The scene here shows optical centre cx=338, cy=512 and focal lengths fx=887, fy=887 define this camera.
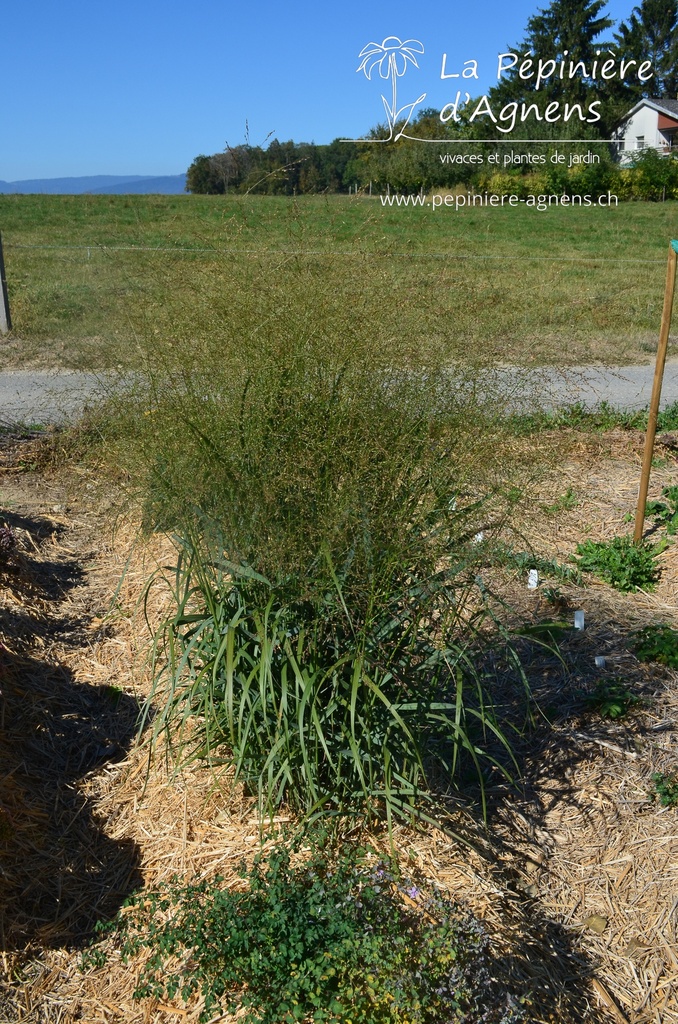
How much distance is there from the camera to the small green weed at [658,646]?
3.52 m

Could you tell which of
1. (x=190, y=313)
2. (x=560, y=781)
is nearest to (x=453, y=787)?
(x=560, y=781)

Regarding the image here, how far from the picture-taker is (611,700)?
329 cm

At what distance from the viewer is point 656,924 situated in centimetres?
262

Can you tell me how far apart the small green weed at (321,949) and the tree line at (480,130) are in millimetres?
2071

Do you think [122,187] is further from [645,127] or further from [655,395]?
[645,127]

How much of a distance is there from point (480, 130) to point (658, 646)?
22456 mm

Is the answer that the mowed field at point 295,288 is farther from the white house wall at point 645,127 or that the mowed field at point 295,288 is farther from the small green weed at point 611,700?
the white house wall at point 645,127

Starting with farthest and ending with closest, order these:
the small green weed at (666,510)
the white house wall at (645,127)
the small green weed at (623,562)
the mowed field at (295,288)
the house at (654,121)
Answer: the white house wall at (645,127)
the house at (654,121)
the small green weed at (666,510)
the small green weed at (623,562)
the mowed field at (295,288)

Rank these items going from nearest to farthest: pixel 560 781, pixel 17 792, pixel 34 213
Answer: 1. pixel 17 792
2. pixel 560 781
3. pixel 34 213

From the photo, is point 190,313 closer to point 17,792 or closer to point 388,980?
point 17,792

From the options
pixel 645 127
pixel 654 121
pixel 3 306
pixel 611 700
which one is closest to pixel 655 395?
pixel 611 700

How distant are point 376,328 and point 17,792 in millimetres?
1819

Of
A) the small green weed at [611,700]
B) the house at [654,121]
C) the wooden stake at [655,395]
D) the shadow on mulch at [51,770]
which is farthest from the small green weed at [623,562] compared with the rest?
the house at [654,121]

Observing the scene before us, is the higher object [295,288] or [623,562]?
[295,288]
